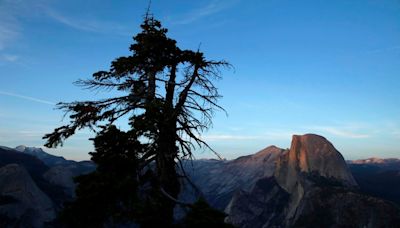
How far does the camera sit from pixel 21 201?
4390 inches

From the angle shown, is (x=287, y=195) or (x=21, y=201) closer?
(x=21, y=201)

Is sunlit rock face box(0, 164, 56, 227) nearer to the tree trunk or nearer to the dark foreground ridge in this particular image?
the dark foreground ridge

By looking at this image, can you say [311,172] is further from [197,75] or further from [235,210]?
[197,75]

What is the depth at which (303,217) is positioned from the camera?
462 ft

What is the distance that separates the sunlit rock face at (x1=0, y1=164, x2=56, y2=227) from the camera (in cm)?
10400

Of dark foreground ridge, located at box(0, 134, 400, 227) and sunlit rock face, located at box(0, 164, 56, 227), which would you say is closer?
sunlit rock face, located at box(0, 164, 56, 227)

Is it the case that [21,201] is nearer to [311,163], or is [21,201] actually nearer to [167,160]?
[167,160]

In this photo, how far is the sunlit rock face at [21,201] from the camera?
104m

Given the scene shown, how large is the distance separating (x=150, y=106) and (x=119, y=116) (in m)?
2.07

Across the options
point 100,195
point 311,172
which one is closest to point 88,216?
point 100,195

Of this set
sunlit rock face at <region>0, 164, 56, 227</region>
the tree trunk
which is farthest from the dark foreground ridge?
the tree trunk

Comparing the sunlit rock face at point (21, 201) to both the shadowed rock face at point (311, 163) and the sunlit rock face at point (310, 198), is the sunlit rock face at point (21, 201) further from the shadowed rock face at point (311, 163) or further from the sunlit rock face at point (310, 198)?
the shadowed rock face at point (311, 163)

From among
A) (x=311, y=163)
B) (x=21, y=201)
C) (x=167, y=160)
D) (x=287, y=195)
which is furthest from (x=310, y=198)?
(x=167, y=160)

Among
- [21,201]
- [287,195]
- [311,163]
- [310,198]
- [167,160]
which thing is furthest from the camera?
[287,195]
